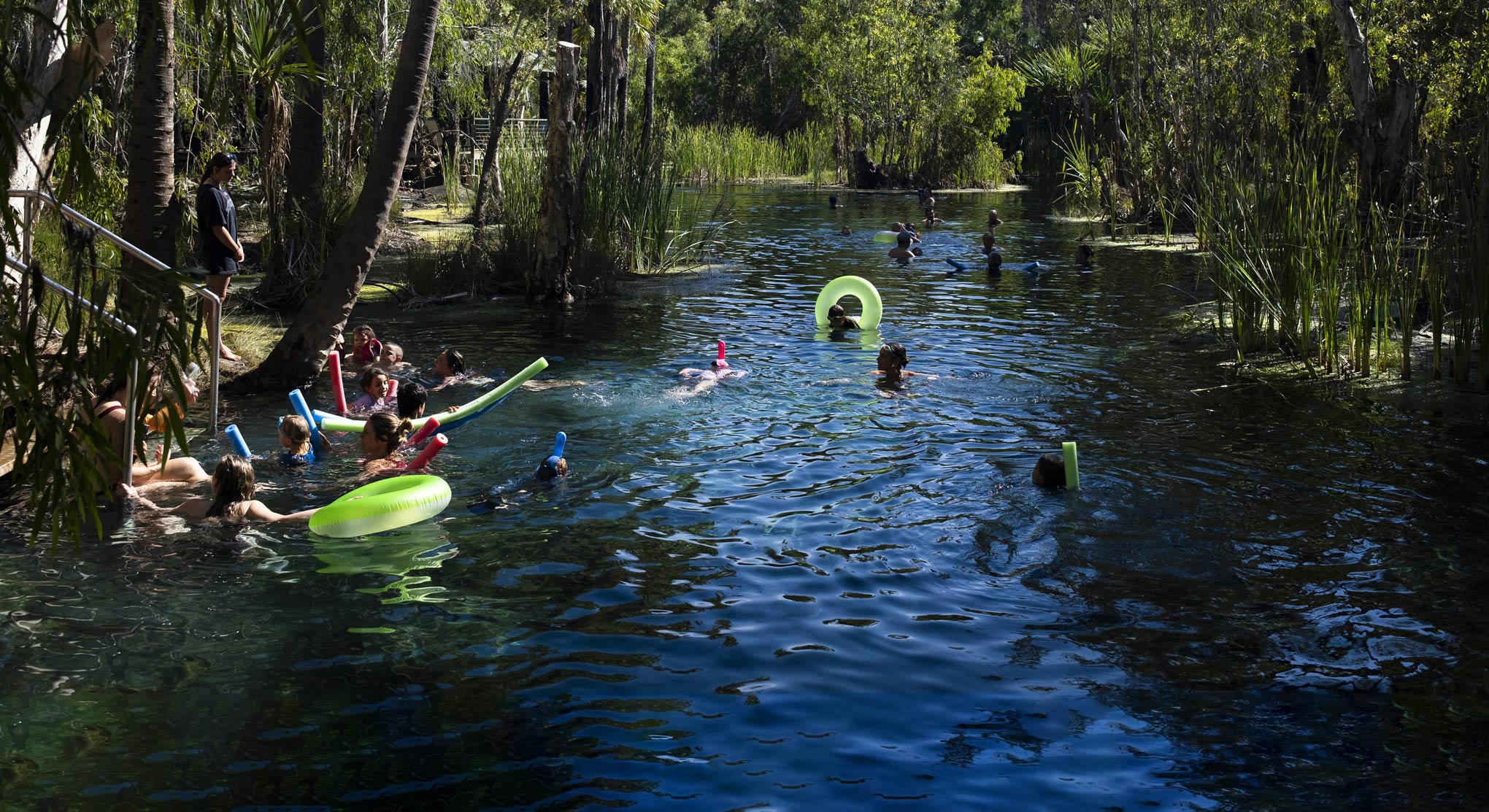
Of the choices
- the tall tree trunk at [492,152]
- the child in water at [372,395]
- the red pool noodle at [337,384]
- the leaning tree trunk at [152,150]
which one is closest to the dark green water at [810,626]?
the red pool noodle at [337,384]

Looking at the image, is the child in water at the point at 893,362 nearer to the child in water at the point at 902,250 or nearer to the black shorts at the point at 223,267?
the black shorts at the point at 223,267

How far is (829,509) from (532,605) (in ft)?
7.83

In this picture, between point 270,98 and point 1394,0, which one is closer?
point 270,98

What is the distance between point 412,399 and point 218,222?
3720 mm

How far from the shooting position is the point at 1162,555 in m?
7.22

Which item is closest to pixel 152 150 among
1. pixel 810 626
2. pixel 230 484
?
pixel 230 484

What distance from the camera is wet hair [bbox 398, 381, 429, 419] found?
10305 mm

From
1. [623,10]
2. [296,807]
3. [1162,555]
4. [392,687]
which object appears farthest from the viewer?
[623,10]

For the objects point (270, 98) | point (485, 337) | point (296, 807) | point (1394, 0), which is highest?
point (1394, 0)

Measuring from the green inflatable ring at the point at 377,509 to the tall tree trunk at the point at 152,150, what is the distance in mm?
4356

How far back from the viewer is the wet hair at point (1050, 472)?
8.30 metres

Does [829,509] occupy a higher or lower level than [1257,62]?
lower

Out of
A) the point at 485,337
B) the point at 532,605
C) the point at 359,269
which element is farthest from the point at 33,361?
the point at 485,337

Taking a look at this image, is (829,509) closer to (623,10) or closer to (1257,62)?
(623,10)
